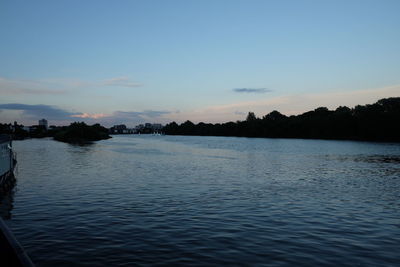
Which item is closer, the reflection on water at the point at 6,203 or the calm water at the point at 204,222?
the calm water at the point at 204,222

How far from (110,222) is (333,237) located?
14223mm

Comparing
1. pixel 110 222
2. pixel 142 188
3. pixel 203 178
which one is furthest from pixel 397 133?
pixel 110 222

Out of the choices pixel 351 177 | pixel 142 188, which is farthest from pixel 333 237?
pixel 351 177

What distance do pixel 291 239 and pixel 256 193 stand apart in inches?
547

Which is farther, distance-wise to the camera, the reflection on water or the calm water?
the reflection on water

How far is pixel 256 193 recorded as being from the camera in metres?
31.6

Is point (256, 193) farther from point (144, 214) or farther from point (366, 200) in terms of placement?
point (144, 214)

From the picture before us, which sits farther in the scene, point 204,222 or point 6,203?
point 6,203

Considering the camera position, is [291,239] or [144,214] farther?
[144,214]

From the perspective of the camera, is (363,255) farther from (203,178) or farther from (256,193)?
(203,178)

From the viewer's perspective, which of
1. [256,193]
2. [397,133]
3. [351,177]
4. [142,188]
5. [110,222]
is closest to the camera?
[110,222]

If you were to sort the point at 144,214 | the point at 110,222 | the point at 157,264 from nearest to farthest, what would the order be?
the point at 157,264
the point at 110,222
the point at 144,214

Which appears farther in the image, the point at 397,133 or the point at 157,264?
the point at 397,133

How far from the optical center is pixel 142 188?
111ft
